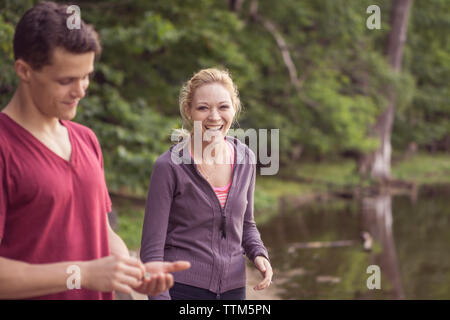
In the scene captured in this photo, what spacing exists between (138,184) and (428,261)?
182 inches

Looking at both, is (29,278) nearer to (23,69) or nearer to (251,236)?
(23,69)

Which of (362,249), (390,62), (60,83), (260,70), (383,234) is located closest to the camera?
A: (60,83)

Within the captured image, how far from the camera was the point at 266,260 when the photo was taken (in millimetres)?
2553

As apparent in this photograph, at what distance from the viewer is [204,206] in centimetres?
247

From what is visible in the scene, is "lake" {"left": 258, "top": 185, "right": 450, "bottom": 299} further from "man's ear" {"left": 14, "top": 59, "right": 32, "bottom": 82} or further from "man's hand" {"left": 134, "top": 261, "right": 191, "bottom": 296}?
"man's ear" {"left": 14, "top": 59, "right": 32, "bottom": 82}

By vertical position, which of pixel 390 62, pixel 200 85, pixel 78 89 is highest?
pixel 390 62

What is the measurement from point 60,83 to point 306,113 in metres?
15.6

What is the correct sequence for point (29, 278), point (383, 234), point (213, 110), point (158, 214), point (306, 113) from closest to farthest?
point (29, 278) < point (158, 214) < point (213, 110) < point (383, 234) < point (306, 113)

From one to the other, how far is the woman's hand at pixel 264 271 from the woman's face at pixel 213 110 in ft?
1.72

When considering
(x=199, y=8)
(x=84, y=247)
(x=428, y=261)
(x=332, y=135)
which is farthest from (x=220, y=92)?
(x=332, y=135)

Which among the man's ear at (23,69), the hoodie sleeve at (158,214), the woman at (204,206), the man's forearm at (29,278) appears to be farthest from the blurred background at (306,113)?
the man's forearm at (29,278)

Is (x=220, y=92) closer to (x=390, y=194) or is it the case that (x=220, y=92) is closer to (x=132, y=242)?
(x=132, y=242)

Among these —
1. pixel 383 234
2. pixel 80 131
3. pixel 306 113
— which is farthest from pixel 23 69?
pixel 306 113

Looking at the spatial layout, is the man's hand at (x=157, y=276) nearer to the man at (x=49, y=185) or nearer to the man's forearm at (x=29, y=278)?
the man at (x=49, y=185)
